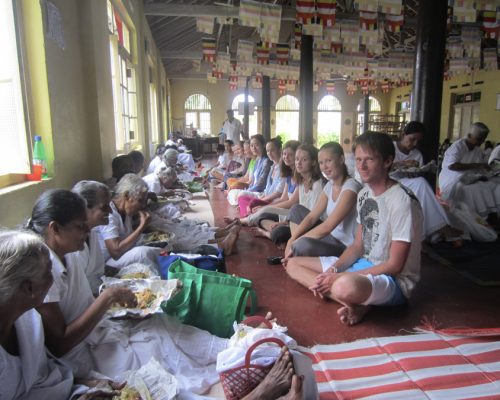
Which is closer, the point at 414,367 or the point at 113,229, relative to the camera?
the point at 414,367

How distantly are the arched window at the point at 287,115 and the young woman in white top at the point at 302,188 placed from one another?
17802mm

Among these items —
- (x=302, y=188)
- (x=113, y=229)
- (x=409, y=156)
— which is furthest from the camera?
(x=409, y=156)

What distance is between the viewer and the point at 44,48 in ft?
8.46

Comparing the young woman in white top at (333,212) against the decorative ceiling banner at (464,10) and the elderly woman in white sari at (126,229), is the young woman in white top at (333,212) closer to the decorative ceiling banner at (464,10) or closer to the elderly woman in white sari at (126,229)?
the elderly woman in white sari at (126,229)

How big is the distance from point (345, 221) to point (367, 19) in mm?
4965

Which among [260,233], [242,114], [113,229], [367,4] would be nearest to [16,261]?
[113,229]

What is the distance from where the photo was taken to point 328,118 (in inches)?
890

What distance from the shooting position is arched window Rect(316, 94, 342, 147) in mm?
22422

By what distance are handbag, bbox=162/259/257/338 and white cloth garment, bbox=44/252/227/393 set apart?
14 centimetres

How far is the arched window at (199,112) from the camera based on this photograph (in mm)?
20906

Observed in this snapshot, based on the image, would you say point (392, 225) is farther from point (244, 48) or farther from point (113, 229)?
point (244, 48)

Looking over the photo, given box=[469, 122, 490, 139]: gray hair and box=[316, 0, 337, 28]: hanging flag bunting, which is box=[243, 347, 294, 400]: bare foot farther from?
box=[316, 0, 337, 28]: hanging flag bunting

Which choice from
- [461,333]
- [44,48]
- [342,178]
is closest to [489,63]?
[342,178]

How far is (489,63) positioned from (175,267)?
38.2 feet
